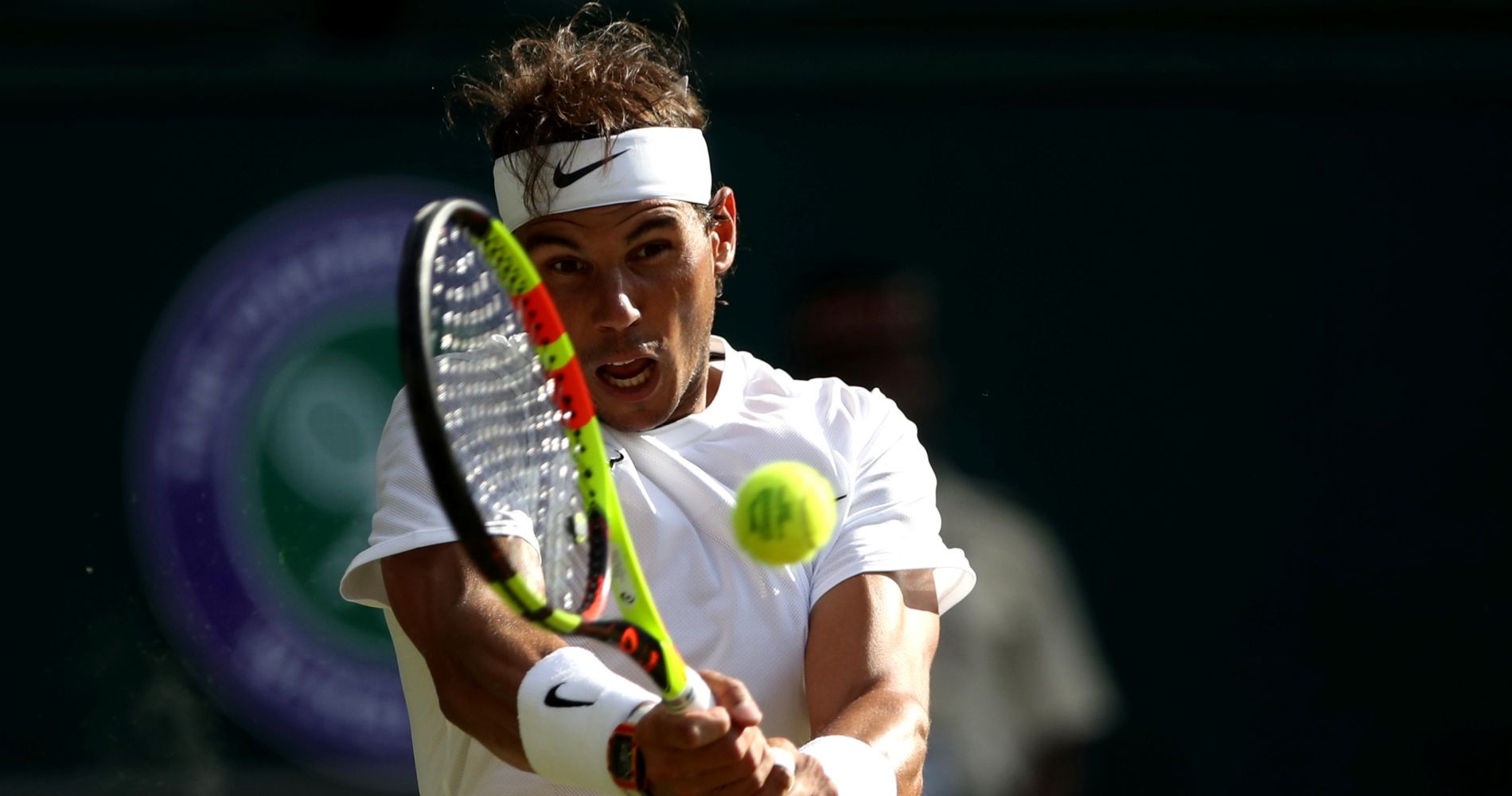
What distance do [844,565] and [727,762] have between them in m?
0.48

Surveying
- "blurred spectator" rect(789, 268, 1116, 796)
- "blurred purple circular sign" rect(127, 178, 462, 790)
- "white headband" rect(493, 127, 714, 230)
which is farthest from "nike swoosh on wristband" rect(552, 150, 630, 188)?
"blurred purple circular sign" rect(127, 178, 462, 790)

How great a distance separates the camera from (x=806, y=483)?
2225 mm

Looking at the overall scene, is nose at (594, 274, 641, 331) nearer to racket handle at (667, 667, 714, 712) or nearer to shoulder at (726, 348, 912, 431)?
shoulder at (726, 348, 912, 431)

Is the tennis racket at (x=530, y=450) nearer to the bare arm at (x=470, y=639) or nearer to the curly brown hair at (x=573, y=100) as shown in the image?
the bare arm at (x=470, y=639)

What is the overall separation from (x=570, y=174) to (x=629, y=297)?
0.17m

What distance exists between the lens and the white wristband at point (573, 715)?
2152 mm

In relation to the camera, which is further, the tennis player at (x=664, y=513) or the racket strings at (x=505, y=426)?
the tennis player at (x=664, y=513)

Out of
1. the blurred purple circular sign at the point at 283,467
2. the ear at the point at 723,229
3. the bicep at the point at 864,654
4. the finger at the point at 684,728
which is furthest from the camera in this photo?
the blurred purple circular sign at the point at 283,467

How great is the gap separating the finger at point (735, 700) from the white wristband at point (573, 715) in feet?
0.29

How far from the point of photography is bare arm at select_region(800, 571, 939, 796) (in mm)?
2361

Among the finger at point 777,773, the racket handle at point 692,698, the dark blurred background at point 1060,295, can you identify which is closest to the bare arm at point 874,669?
the finger at point 777,773

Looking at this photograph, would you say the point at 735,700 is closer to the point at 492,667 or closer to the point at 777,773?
the point at 777,773

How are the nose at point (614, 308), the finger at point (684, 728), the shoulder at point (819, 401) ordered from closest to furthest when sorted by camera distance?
1. the finger at point (684, 728)
2. the nose at point (614, 308)
3. the shoulder at point (819, 401)

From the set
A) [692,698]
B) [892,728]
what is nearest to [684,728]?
[692,698]
